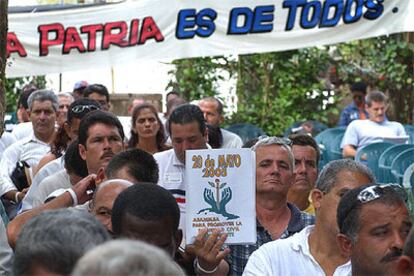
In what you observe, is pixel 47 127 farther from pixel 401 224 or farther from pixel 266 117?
pixel 266 117

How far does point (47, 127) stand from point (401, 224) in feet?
21.9

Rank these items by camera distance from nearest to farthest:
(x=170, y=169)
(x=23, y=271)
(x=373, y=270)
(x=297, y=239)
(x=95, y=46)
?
(x=23, y=271) → (x=373, y=270) → (x=297, y=239) → (x=170, y=169) → (x=95, y=46)

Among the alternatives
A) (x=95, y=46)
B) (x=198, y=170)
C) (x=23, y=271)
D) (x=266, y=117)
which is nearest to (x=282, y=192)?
(x=198, y=170)

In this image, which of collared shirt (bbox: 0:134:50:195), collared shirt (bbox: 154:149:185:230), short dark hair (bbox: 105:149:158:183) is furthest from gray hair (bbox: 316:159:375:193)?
collared shirt (bbox: 0:134:50:195)

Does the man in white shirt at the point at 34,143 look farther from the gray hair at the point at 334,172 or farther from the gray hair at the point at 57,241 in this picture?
the gray hair at the point at 57,241

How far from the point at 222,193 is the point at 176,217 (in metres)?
1.03

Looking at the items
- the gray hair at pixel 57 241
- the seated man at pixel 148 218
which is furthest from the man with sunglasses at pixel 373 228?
the gray hair at pixel 57 241

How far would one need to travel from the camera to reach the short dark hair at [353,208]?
192 inches

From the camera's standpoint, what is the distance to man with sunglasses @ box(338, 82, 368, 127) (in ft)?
60.4

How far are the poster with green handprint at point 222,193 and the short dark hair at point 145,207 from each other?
0.82 metres

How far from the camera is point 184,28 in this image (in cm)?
1241

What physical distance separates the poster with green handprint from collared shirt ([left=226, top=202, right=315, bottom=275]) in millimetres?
590

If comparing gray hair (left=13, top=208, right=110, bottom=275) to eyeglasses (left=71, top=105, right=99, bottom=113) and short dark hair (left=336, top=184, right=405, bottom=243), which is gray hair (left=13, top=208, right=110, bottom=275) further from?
eyeglasses (left=71, top=105, right=99, bottom=113)

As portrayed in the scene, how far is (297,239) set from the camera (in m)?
5.57
